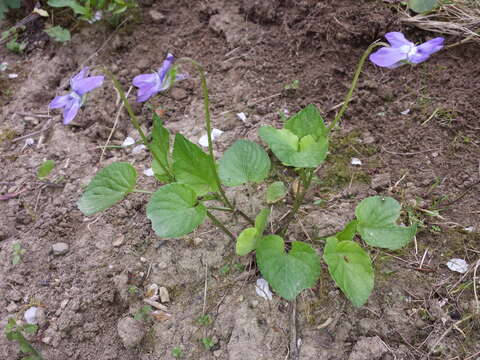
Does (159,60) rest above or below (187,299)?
above

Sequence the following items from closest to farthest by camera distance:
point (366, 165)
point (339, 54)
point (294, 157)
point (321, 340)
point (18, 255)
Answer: point (294, 157) → point (321, 340) → point (18, 255) → point (366, 165) → point (339, 54)

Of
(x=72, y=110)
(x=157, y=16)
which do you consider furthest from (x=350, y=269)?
(x=157, y=16)

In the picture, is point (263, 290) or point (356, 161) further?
point (356, 161)

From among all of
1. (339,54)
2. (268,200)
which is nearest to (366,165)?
(268,200)

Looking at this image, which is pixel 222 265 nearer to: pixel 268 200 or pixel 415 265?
pixel 268 200

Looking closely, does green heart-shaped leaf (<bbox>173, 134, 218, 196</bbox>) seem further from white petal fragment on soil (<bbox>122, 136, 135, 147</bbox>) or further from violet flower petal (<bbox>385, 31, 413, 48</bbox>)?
white petal fragment on soil (<bbox>122, 136, 135, 147</bbox>)

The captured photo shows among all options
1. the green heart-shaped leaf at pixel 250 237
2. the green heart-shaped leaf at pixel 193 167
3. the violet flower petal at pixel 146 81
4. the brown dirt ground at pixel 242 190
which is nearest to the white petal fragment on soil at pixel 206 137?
the brown dirt ground at pixel 242 190

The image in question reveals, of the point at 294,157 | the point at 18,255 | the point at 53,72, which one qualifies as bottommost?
the point at 18,255

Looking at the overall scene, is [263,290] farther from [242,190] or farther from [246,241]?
[242,190]
